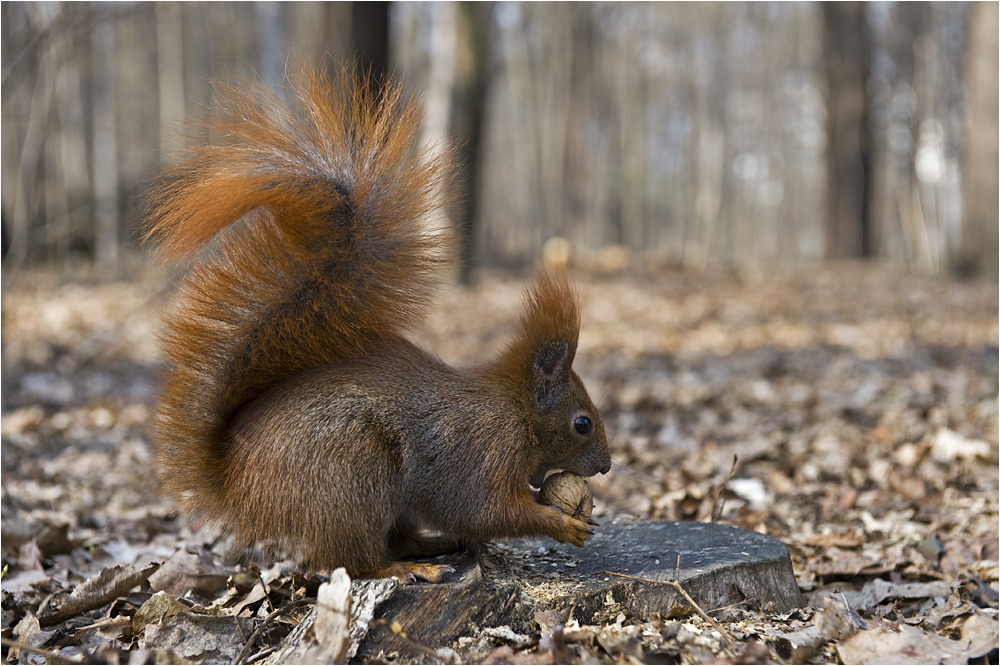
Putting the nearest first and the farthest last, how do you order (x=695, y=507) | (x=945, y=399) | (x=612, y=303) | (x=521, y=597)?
1. (x=521, y=597)
2. (x=695, y=507)
3. (x=945, y=399)
4. (x=612, y=303)

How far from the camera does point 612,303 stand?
11.7 metres

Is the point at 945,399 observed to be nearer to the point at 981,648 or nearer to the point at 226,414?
the point at 981,648

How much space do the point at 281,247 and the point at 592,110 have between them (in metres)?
37.4

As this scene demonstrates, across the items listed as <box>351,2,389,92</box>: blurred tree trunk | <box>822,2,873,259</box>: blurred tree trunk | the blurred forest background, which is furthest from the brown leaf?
<box>822,2,873,259</box>: blurred tree trunk

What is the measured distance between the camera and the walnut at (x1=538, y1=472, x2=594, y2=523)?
2.79 meters

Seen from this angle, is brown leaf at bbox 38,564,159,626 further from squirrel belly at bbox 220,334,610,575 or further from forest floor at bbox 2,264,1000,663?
squirrel belly at bbox 220,334,610,575

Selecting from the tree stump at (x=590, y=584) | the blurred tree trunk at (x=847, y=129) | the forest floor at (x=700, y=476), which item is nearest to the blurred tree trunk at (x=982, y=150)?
the forest floor at (x=700, y=476)

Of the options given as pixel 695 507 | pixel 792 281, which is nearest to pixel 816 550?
pixel 695 507

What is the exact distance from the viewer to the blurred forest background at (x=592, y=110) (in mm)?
10016

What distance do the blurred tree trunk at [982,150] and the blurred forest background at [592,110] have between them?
0.03 m

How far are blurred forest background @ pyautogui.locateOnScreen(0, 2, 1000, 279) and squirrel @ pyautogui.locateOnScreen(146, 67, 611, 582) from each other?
1.00 ft

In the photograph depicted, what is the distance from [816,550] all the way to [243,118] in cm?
288

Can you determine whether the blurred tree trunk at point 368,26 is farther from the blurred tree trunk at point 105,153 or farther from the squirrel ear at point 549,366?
the squirrel ear at point 549,366

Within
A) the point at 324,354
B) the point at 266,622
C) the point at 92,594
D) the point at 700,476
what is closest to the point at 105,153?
the point at 700,476
